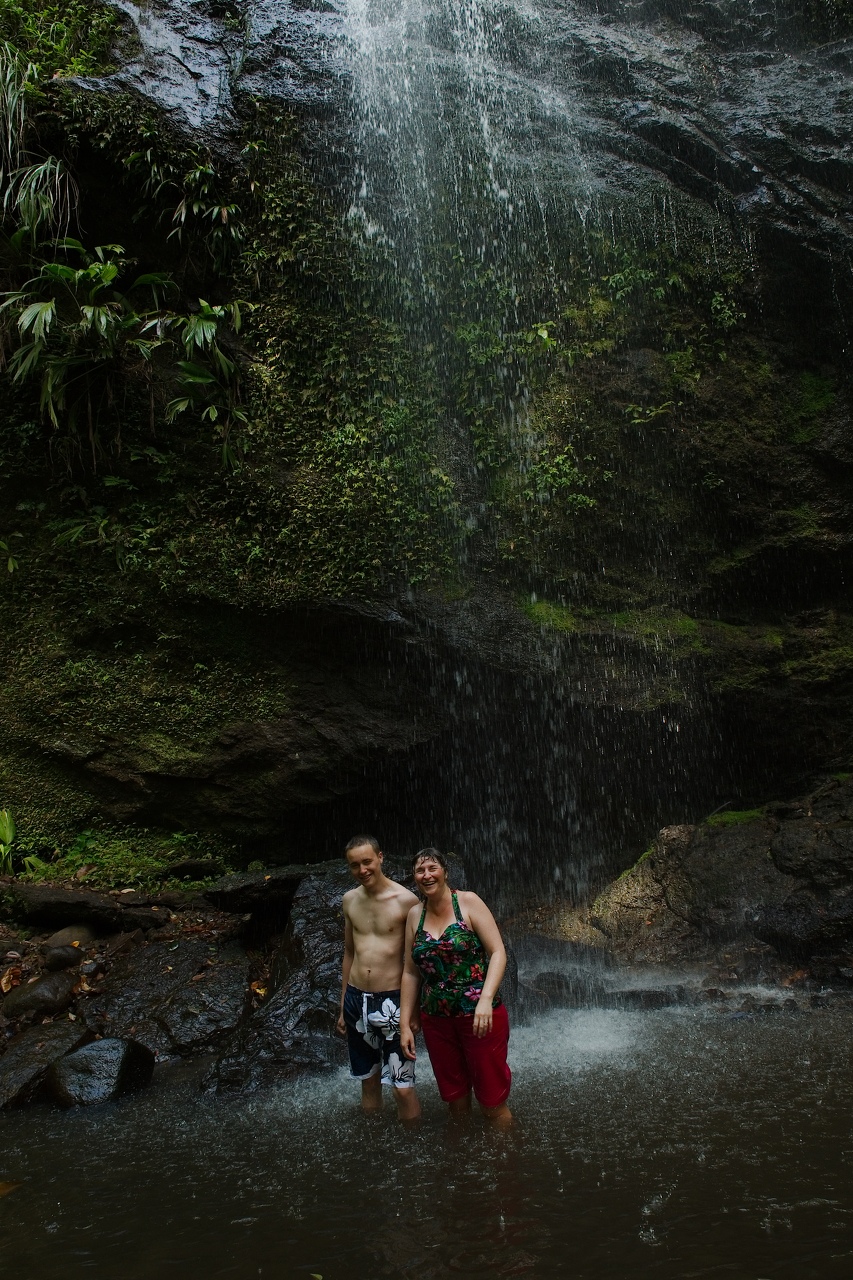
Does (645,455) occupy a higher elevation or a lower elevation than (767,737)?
higher

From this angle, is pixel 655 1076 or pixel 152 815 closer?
pixel 655 1076

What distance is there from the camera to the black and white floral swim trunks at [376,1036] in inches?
151

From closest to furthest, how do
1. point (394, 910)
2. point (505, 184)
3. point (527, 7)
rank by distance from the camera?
point (394, 910) → point (505, 184) → point (527, 7)

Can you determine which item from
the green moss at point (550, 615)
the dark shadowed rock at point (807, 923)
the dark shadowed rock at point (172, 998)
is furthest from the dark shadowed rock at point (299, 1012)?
the dark shadowed rock at point (807, 923)

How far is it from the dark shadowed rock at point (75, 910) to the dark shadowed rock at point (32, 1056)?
1.13 meters

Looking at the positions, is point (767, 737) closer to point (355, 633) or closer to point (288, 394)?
point (355, 633)

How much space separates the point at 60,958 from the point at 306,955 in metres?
1.95

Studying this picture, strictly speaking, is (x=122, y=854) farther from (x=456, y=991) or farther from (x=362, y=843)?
(x=456, y=991)

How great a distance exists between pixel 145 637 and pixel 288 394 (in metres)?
2.62

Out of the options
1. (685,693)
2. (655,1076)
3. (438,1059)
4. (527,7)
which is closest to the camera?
(438,1059)

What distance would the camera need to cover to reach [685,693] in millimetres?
7871

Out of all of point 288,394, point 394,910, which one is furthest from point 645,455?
point 394,910

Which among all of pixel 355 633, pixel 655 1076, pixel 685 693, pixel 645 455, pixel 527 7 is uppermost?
pixel 527 7

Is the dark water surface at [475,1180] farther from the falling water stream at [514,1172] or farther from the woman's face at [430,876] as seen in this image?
the woman's face at [430,876]
